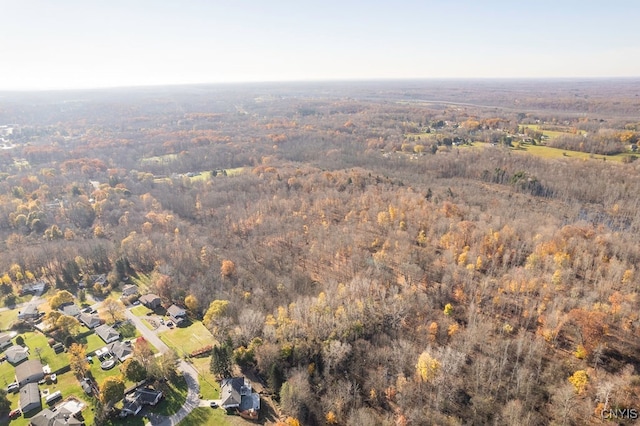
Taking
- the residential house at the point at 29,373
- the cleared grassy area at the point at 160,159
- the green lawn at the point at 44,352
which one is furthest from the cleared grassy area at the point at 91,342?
the cleared grassy area at the point at 160,159

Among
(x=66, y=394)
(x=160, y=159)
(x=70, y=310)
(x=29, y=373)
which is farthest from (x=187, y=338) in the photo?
(x=160, y=159)

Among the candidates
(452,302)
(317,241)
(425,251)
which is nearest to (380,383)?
(452,302)

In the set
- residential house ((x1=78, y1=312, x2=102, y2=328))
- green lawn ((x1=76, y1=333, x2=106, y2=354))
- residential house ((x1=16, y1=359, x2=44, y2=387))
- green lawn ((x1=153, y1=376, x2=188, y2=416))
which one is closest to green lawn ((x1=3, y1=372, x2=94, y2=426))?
residential house ((x1=16, y1=359, x2=44, y2=387))

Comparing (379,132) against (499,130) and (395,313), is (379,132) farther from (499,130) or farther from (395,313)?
(395,313)

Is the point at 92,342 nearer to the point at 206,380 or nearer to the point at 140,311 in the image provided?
the point at 140,311

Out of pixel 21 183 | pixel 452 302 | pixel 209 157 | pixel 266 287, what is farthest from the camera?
pixel 209 157

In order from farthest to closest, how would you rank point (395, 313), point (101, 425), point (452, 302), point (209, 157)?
point (209, 157) → point (452, 302) → point (395, 313) → point (101, 425)
